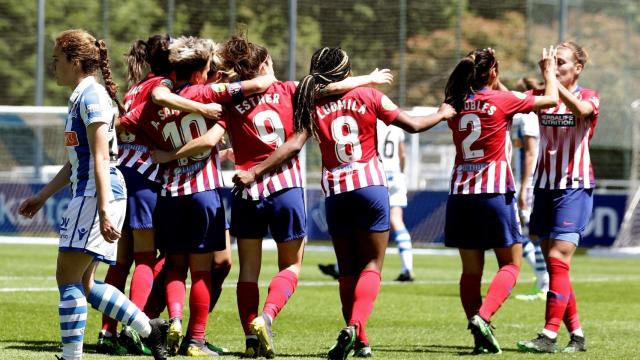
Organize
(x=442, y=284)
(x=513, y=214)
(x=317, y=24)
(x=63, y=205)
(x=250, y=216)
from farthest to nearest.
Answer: (x=317, y=24) < (x=63, y=205) < (x=442, y=284) < (x=513, y=214) < (x=250, y=216)

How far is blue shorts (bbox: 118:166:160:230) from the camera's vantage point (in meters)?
8.37

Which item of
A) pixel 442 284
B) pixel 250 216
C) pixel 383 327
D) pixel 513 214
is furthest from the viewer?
pixel 442 284

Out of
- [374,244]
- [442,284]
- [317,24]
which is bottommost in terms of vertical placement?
[442,284]

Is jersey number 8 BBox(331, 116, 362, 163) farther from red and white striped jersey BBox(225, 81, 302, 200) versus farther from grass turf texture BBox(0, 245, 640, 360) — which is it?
grass turf texture BBox(0, 245, 640, 360)

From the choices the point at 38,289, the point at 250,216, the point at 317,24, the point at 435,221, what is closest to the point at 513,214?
the point at 250,216

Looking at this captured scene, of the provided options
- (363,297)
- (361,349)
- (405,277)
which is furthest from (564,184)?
(405,277)

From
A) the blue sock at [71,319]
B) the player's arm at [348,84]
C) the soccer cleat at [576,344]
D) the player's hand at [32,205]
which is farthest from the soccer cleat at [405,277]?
the blue sock at [71,319]

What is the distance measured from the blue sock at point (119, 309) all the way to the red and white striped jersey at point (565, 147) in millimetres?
3365

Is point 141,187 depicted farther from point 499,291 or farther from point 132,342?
point 499,291

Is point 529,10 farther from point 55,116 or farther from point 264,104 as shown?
point 264,104

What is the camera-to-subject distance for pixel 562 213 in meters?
8.95

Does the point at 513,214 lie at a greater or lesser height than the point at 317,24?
lesser

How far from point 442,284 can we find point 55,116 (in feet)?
35.6

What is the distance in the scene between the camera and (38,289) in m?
13.1
